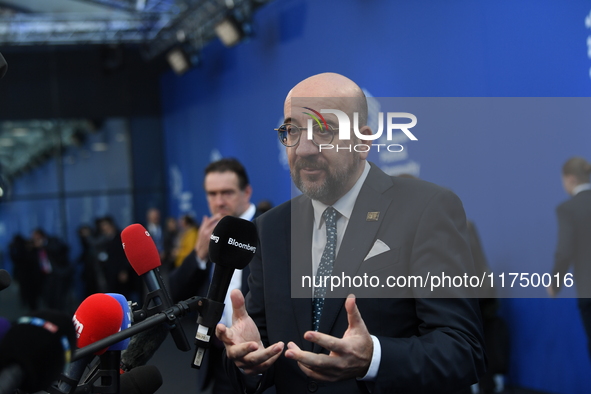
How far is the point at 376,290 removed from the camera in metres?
1.38

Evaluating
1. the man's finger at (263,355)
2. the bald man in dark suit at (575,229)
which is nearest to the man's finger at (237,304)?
the man's finger at (263,355)

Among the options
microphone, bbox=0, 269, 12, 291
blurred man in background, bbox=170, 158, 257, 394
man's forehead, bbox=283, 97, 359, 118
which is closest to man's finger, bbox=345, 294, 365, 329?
man's forehead, bbox=283, 97, 359, 118

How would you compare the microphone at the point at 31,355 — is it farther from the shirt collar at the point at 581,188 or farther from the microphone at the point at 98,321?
the shirt collar at the point at 581,188

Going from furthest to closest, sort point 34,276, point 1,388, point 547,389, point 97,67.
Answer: point 97,67
point 34,276
point 547,389
point 1,388

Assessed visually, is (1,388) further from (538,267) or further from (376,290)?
Answer: (538,267)

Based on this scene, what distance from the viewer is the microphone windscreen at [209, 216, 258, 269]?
1320mm

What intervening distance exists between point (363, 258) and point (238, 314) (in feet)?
1.00

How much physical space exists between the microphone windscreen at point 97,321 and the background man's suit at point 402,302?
0.40 m

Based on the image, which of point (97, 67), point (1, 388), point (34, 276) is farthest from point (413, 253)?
point (97, 67)

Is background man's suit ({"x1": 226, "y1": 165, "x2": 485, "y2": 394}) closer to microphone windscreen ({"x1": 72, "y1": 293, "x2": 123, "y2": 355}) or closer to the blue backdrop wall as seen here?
the blue backdrop wall

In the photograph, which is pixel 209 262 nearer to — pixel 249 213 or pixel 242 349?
pixel 249 213

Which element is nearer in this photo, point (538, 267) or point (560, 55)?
point (538, 267)

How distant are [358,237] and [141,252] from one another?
48cm

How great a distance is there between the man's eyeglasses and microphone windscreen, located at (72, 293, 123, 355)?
505 millimetres
